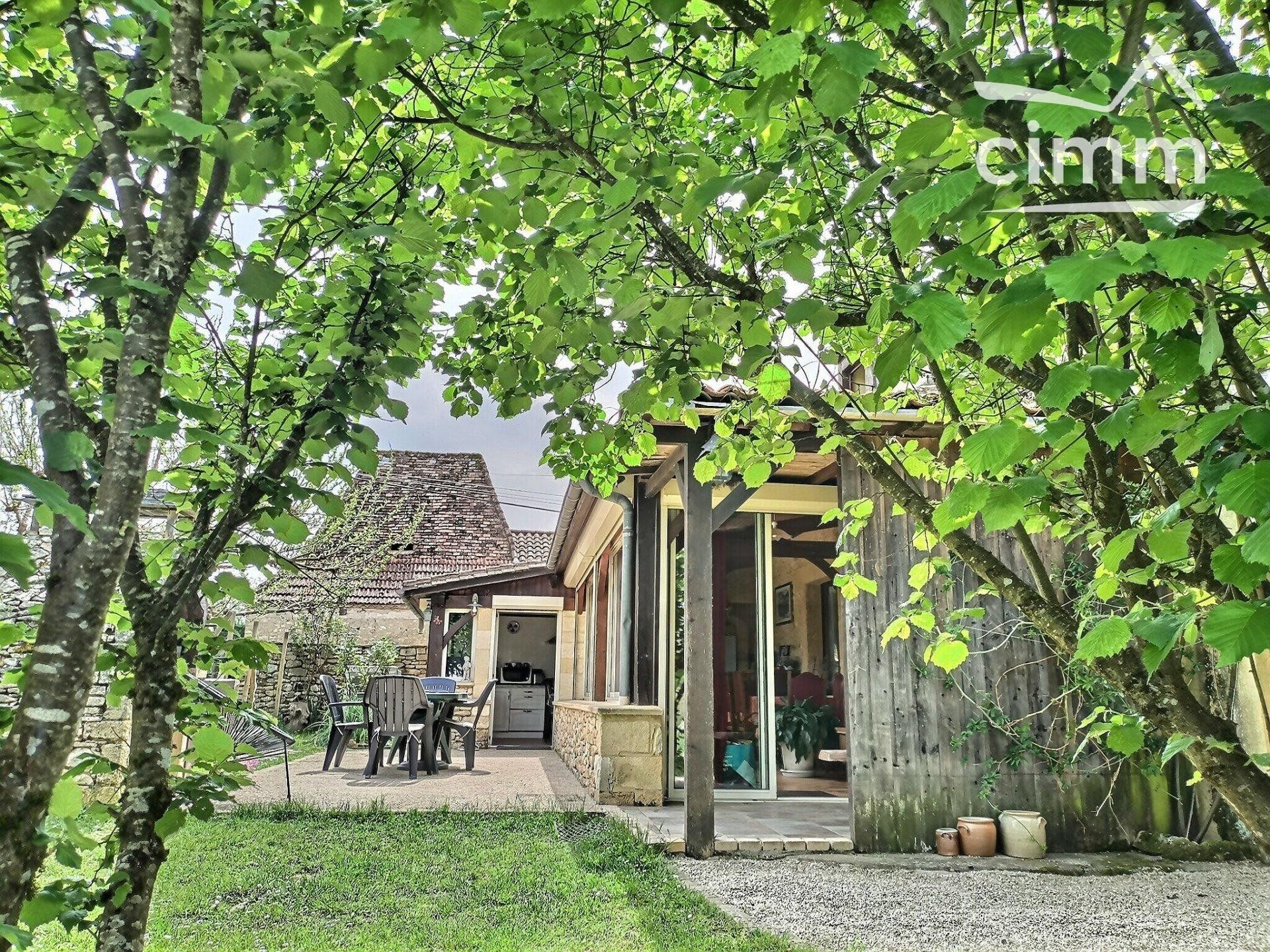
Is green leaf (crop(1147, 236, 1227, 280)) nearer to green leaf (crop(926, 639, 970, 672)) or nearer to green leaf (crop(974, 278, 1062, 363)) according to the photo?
green leaf (crop(974, 278, 1062, 363))

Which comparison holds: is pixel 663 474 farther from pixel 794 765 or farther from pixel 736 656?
pixel 794 765

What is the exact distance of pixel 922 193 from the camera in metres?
1.02

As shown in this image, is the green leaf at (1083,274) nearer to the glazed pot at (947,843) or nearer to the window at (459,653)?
the glazed pot at (947,843)

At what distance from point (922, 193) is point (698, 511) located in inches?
166

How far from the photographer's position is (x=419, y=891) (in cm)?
382

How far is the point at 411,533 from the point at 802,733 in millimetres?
10227

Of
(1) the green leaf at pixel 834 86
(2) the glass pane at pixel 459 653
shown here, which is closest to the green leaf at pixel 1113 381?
(1) the green leaf at pixel 834 86

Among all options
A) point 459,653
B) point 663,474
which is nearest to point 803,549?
point 663,474

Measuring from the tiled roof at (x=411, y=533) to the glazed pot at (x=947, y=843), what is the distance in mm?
7765

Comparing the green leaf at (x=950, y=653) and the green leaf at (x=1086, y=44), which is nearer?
the green leaf at (x=1086, y=44)

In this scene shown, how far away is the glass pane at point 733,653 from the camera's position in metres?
6.51

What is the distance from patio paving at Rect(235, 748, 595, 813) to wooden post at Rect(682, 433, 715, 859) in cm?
137

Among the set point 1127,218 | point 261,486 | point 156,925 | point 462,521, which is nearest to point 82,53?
point 261,486

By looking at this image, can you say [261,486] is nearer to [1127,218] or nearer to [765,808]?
[1127,218]
